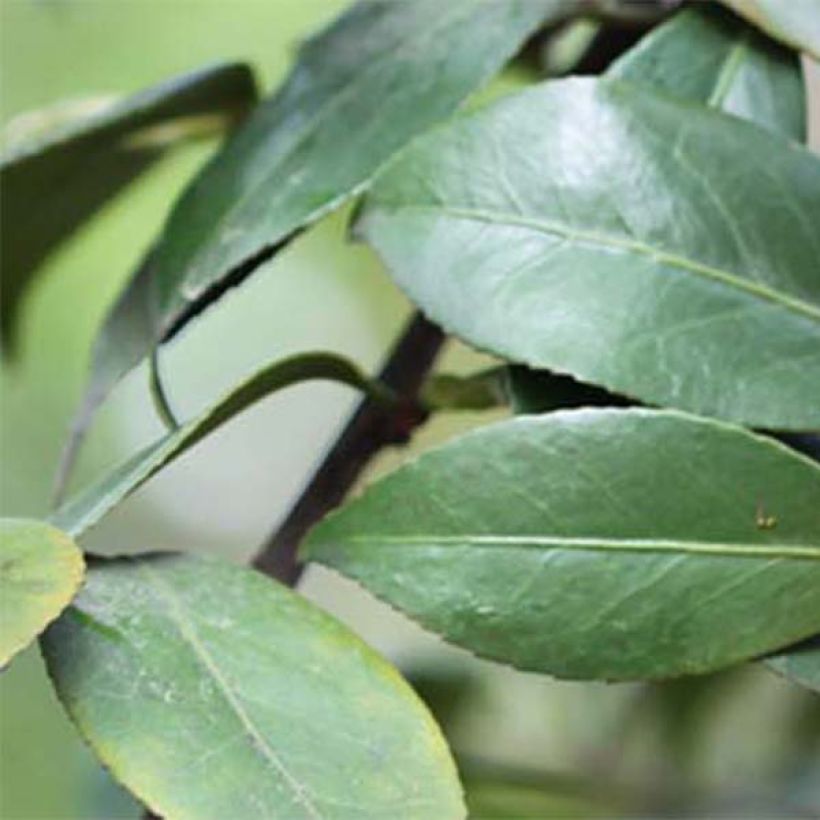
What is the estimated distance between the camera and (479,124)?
17.1 inches

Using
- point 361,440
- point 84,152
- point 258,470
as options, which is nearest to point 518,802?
point 361,440

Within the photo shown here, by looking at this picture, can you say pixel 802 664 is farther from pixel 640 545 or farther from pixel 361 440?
pixel 361 440

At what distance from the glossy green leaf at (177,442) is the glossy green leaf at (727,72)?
0.41 ft

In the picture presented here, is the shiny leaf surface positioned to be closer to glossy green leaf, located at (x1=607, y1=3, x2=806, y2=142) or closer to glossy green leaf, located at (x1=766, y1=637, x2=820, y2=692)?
glossy green leaf, located at (x1=607, y1=3, x2=806, y2=142)

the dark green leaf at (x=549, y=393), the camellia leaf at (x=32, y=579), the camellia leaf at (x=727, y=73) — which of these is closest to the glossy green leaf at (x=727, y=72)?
the camellia leaf at (x=727, y=73)

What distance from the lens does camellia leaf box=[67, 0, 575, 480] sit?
1.54 feet

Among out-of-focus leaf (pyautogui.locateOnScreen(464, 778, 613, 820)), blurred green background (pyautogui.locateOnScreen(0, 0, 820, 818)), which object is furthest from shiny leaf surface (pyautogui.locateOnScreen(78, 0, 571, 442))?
out-of-focus leaf (pyautogui.locateOnScreen(464, 778, 613, 820))

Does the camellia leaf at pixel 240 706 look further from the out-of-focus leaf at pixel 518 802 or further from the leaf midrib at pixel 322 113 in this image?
the out-of-focus leaf at pixel 518 802

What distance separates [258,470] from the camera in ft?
3.48

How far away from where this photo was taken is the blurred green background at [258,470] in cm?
67

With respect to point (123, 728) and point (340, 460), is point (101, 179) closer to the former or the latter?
point (340, 460)

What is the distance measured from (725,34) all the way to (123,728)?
0.28 m

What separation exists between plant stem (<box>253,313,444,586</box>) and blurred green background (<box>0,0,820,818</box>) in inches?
5.8

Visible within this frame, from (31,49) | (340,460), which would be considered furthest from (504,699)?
(31,49)
